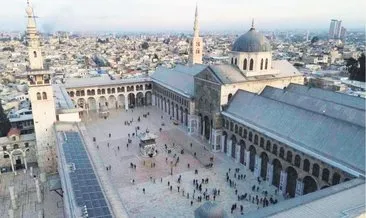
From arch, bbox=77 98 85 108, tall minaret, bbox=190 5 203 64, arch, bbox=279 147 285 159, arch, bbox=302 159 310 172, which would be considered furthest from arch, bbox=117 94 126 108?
arch, bbox=302 159 310 172

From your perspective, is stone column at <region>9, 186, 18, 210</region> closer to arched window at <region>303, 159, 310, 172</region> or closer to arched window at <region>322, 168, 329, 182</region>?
arched window at <region>303, 159, 310, 172</region>

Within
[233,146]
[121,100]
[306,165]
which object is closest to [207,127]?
[233,146]

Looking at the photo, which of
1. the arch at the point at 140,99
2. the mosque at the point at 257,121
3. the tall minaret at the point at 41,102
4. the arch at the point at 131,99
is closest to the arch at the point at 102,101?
the arch at the point at 131,99

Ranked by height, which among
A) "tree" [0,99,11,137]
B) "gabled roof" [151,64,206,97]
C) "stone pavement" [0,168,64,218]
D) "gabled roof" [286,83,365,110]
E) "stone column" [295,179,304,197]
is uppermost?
"gabled roof" [286,83,365,110]

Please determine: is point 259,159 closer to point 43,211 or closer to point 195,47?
point 43,211

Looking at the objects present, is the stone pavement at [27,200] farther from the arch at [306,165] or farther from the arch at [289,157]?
the arch at [306,165]

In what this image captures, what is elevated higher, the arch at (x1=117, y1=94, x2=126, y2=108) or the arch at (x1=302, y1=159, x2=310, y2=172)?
the arch at (x1=302, y1=159, x2=310, y2=172)
